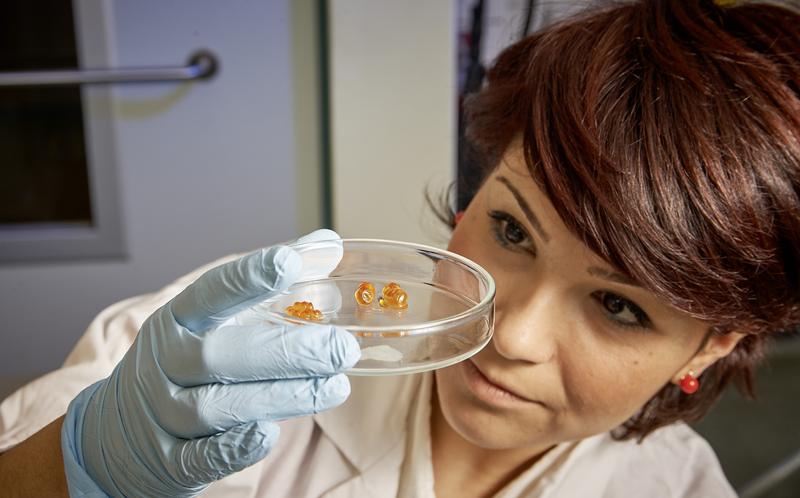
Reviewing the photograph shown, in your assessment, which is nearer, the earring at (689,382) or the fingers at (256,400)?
the fingers at (256,400)

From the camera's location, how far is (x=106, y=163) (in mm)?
1454

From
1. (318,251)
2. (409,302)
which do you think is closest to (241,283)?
(318,251)

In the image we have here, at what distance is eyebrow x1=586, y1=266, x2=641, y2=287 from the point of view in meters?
0.73

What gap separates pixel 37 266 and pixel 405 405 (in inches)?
36.1

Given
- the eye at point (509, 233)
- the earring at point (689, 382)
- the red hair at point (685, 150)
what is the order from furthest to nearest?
the earring at point (689, 382) < the eye at point (509, 233) < the red hair at point (685, 150)

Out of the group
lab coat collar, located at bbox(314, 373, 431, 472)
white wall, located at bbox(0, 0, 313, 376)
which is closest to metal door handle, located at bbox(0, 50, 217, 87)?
white wall, located at bbox(0, 0, 313, 376)

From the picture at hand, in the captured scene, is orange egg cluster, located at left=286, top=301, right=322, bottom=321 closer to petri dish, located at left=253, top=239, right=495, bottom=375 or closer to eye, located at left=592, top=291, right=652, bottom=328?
petri dish, located at left=253, top=239, right=495, bottom=375

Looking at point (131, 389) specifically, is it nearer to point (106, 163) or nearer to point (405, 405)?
point (405, 405)

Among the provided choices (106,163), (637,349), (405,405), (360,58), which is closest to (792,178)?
(637,349)

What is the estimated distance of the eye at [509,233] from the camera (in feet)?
2.61

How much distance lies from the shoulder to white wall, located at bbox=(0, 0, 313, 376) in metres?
0.83

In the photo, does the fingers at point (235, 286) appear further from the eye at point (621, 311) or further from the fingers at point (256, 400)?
the eye at point (621, 311)

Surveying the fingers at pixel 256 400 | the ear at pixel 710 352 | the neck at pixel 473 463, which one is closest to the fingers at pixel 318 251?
the fingers at pixel 256 400

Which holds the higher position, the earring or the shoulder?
the earring
